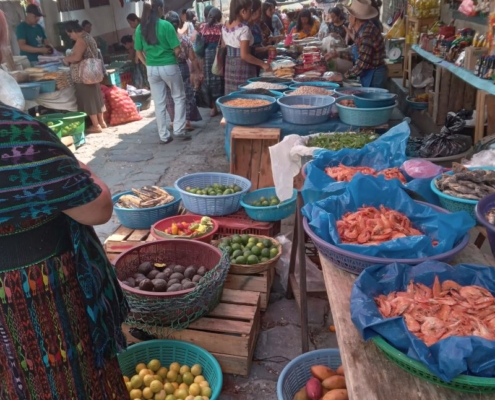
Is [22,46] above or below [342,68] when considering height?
above

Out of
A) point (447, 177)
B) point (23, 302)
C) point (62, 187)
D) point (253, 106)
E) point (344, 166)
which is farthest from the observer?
point (253, 106)

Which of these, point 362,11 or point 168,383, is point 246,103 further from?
point 168,383

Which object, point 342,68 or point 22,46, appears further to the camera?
point 22,46

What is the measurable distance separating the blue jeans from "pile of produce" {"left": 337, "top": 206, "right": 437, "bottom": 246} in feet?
16.7

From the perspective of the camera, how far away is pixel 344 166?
2545 mm

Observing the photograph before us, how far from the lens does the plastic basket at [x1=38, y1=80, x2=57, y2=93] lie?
6496 mm

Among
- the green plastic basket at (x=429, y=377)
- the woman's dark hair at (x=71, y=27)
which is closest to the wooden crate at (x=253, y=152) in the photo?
the green plastic basket at (x=429, y=377)

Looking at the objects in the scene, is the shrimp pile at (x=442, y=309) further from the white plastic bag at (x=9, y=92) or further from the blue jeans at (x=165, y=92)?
the blue jeans at (x=165, y=92)

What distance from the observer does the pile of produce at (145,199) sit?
3.77 metres

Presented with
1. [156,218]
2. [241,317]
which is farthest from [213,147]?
[241,317]

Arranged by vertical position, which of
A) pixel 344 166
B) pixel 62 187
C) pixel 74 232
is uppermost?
pixel 62 187

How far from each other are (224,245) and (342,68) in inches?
169

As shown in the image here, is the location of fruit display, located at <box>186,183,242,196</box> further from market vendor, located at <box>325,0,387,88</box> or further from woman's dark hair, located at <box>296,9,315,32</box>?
woman's dark hair, located at <box>296,9,315,32</box>

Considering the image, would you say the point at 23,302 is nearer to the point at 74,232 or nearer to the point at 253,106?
the point at 74,232
